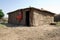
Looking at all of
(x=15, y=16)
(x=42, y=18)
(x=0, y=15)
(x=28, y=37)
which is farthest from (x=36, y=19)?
(x=0, y=15)

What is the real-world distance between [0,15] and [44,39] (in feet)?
106

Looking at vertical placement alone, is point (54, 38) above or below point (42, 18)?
below

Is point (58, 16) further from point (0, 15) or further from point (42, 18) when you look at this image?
point (0, 15)

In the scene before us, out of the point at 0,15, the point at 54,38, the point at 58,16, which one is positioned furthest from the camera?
the point at 0,15

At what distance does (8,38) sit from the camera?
1267 cm

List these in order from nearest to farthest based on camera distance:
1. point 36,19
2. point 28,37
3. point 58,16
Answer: point 28,37
point 36,19
point 58,16

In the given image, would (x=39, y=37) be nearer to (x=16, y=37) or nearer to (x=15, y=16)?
(x=16, y=37)

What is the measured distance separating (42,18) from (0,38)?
793cm

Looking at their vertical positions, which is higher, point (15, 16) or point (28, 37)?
point (15, 16)

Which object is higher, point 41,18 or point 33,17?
point 33,17

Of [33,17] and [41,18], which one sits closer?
[33,17]

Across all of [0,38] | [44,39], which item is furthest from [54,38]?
[0,38]

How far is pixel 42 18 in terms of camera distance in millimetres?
19312

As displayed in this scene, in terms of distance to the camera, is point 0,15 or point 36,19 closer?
point 36,19
